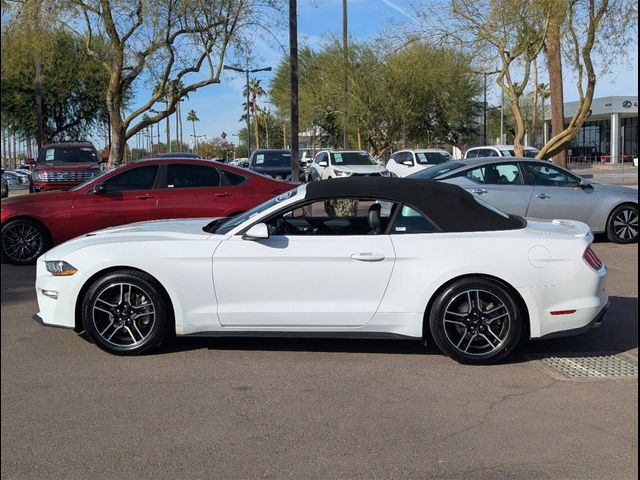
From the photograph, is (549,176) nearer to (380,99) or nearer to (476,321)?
(476,321)

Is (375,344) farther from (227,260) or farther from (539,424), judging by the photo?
(539,424)

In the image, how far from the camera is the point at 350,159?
2492 cm

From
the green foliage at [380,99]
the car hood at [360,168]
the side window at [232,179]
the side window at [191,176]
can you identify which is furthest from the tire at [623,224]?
the green foliage at [380,99]

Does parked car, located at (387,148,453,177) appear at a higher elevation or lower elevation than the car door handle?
higher

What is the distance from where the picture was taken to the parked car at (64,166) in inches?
783

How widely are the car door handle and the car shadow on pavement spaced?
0.88m

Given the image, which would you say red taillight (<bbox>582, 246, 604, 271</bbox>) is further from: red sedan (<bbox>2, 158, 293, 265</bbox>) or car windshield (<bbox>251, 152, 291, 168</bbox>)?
car windshield (<bbox>251, 152, 291, 168</bbox>)

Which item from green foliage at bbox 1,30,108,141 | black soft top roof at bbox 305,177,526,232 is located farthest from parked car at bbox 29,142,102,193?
black soft top roof at bbox 305,177,526,232

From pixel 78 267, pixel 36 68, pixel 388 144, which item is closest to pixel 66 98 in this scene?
pixel 36 68

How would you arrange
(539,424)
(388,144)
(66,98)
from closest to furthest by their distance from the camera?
(539,424)
(66,98)
(388,144)

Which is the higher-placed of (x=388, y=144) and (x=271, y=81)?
(x=271, y=81)

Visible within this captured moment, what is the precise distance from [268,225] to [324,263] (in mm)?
641

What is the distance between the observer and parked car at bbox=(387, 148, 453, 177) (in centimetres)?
2608

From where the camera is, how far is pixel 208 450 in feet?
13.0
